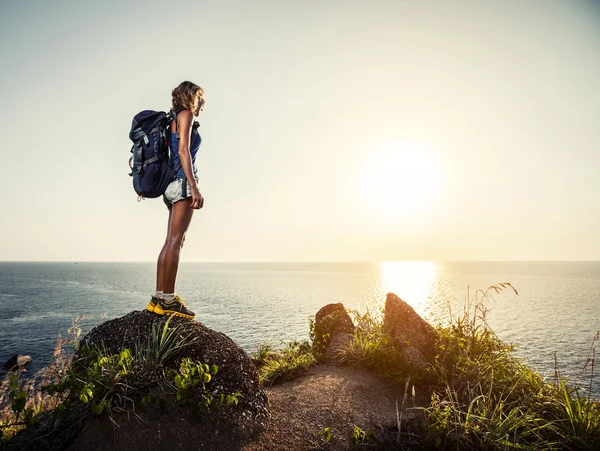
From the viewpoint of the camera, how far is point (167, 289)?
468 centimetres

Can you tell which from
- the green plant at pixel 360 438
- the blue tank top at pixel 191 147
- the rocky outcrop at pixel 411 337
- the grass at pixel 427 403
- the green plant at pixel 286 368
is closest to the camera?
the grass at pixel 427 403

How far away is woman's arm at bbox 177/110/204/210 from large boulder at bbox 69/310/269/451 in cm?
179

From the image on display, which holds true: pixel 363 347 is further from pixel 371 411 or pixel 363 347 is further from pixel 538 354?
pixel 538 354

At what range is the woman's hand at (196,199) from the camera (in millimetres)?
4648

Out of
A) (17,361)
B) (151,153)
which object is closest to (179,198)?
(151,153)

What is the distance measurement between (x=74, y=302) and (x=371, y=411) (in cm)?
6633

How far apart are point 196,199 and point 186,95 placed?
1555 millimetres

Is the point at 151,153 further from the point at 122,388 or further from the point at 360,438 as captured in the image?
the point at 360,438

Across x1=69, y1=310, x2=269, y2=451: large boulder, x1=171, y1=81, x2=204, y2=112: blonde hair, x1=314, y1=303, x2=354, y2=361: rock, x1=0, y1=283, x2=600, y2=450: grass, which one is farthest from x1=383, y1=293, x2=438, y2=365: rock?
x1=171, y1=81, x2=204, y2=112: blonde hair

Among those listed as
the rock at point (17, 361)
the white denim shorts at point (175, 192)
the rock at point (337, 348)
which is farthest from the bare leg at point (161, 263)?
the rock at point (17, 361)

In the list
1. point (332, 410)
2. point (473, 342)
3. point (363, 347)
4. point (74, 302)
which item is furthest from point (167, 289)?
point (74, 302)

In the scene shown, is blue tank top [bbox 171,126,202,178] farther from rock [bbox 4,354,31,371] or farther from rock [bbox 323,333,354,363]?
rock [bbox 4,354,31,371]

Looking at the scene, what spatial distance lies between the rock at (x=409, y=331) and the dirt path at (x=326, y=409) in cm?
93

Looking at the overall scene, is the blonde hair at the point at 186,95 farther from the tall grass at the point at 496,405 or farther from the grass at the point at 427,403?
the tall grass at the point at 496,405
